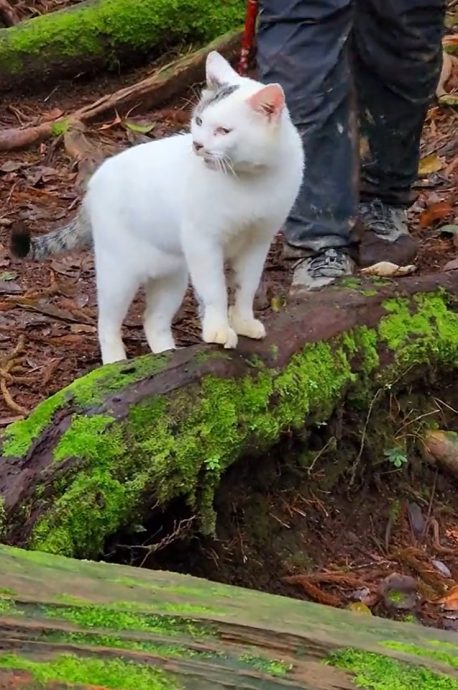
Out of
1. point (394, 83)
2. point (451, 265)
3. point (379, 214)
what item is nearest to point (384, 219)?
point (379, 214)

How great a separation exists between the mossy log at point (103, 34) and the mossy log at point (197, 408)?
3.38 metres

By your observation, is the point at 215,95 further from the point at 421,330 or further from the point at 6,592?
the point at 6,592

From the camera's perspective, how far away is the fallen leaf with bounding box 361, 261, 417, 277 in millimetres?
3768

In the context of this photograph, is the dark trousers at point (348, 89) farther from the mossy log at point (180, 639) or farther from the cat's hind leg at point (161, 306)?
the mossy log at point (180, 639)

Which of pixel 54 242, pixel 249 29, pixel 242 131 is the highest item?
pixel 242 131

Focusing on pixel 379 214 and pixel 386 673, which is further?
pixel 379 214

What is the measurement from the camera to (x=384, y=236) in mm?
4102

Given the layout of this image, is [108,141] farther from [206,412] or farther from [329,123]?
[206,412]

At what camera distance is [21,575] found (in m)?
1.71

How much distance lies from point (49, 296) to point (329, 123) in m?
1.19

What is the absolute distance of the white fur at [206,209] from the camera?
8.71 ft

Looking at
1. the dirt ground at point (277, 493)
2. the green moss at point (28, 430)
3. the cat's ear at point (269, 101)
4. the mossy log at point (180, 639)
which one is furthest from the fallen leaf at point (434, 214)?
the mossy log at point (180, 639)

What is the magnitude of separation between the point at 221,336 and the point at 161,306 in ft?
2.09

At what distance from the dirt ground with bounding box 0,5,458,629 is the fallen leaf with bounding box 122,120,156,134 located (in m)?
0.58
